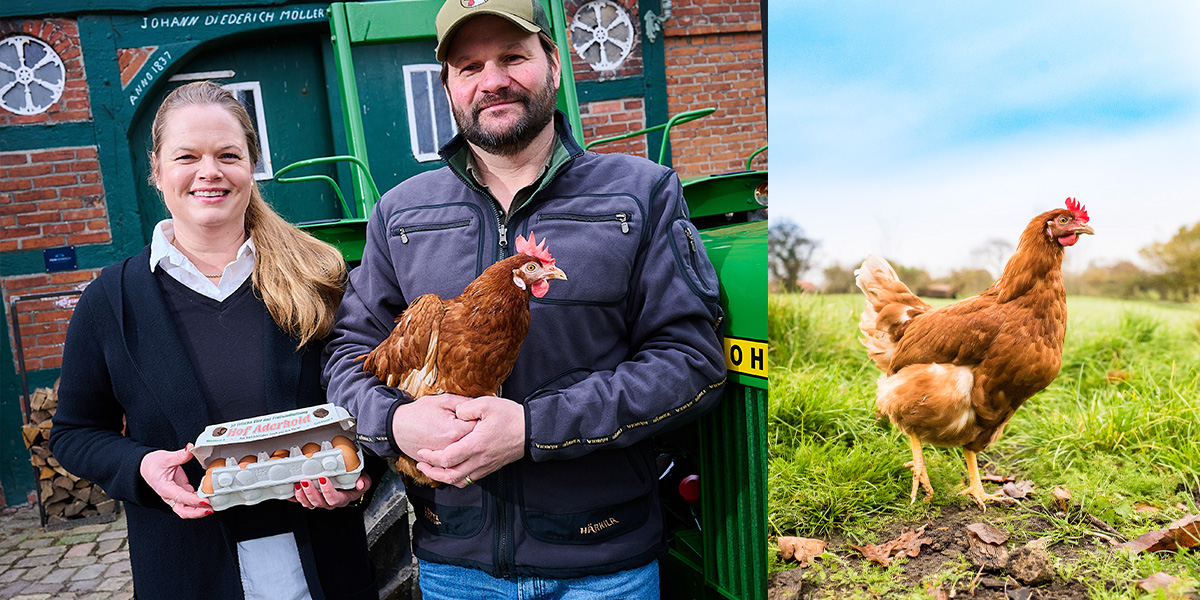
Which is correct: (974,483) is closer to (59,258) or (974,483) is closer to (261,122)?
(261,122)

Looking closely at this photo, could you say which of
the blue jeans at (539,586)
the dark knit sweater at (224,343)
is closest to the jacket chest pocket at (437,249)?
the dark knit sweater at (224,343)

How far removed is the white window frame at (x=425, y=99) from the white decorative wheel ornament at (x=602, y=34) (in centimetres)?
156

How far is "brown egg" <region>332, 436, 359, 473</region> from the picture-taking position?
5.04ft

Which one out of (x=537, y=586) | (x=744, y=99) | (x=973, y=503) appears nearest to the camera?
(x=973, y=503)

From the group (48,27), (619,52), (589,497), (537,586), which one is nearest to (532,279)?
(589,497)

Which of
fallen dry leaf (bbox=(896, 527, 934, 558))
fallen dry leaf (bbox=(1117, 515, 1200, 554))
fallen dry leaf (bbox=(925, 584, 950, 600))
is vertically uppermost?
fallen dry leaf (bbox=(1117, 515, 1200, 554))

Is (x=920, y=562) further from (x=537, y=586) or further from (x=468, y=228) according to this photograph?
(x=468, y=228)

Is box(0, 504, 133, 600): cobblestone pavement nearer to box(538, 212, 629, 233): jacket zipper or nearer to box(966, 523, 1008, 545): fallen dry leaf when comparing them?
box(538, 212, 629, 233): jacket zipper

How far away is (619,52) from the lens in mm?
5086

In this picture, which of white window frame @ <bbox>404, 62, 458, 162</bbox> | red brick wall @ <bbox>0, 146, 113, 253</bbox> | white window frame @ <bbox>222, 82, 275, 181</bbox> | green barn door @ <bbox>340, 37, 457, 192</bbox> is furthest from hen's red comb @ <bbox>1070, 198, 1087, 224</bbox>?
red brick wall @ <bbox>0, 146, 113, 253</bbox>

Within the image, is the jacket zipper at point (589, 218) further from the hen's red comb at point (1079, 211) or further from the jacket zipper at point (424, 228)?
the hen's red comb at point (1079, 211)

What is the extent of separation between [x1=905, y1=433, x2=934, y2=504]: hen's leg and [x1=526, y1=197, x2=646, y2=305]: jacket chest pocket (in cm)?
62

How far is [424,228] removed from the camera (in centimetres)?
158

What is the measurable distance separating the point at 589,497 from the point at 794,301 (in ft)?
1.92
